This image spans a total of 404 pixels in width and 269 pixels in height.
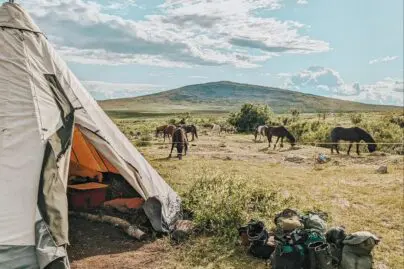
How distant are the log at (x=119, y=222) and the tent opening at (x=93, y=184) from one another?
478mm

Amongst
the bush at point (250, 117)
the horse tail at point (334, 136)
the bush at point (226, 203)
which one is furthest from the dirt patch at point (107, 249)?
the bush at point (250, 117)

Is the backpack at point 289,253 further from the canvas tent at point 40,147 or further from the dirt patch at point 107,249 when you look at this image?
the canvas tent at point 40,147

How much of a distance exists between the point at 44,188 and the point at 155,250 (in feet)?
6.64

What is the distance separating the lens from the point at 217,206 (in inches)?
297

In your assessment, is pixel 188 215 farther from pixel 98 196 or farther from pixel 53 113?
pixel 53 113

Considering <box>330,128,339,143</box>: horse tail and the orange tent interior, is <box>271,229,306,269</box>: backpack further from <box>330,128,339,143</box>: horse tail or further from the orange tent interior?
<box>330,128,339,143</box>: horse tail

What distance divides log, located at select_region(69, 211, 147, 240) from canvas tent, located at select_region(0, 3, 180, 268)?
29 centimetres

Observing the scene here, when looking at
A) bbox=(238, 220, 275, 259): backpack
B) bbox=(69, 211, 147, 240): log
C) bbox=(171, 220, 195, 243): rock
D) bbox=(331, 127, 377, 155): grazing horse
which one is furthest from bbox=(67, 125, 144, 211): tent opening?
bbox=(331, 127, 377, 155): grazing horse

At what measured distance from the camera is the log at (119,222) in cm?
711

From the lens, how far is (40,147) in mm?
5926

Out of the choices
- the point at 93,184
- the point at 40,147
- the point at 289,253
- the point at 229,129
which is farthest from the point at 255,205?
the point at 229,129

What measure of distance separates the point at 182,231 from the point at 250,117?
1421 inches

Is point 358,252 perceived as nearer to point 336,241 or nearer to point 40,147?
point 336,241

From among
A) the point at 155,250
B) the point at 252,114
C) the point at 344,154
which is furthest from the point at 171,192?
the point at 252,114
